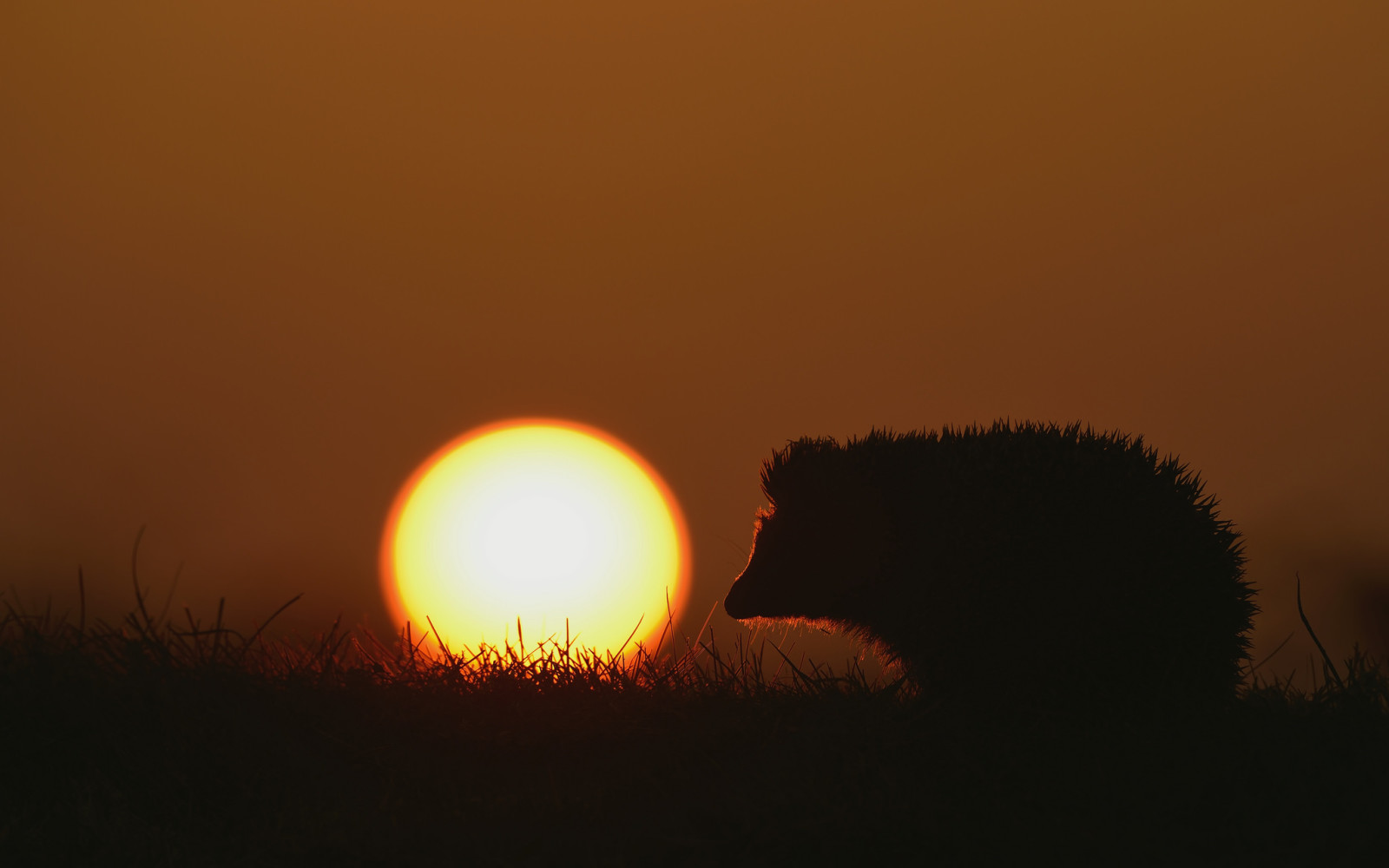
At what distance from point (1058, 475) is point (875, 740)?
75.6 inches

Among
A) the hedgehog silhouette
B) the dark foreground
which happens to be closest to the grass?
the dark foreground

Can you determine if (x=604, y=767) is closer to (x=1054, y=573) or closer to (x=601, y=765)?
(x=601, y=765)

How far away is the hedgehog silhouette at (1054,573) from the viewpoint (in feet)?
17.8

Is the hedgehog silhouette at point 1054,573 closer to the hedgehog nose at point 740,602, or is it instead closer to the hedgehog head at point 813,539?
the hedgehog head at point 813,539

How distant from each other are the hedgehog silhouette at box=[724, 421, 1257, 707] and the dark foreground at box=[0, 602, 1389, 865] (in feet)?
1.03

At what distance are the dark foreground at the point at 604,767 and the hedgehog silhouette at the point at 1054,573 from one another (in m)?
0.31

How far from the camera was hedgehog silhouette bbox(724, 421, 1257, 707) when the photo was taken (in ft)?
17.8

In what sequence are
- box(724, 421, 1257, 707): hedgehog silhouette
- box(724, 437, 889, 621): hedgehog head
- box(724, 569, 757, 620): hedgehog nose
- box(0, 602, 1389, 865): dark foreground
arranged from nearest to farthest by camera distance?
box(0, 602, 1389, 865): dark foreground
box(724, 421, 1257, 707): hedgehog silhouette
box(724, 437, 889, 621): hedgehog head
box(724, 569, 757, 620): hedgehog nose

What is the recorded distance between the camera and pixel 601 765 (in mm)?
4676

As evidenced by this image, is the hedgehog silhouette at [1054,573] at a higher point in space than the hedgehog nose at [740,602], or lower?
lower

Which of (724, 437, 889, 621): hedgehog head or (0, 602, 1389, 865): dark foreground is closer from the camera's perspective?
(0, 602, 1389, 865): dark foreground

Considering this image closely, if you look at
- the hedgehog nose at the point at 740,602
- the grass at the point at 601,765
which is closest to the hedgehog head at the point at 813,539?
the hedgehog nose at the point at 740,602

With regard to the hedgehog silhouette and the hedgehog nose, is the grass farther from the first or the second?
the hedgehog nose

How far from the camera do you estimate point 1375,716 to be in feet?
16.4
